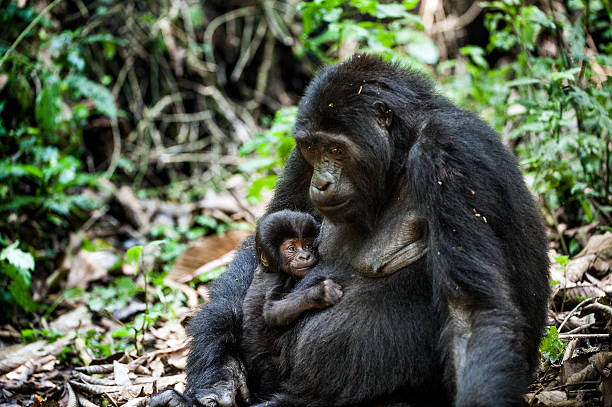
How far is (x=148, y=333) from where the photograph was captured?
257 inches

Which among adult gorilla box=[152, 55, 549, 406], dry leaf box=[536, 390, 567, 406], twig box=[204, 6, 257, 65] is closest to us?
adult gorilla box=[152, 55, 549, 406]

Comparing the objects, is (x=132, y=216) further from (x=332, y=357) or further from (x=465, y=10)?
(x=465, y=10)

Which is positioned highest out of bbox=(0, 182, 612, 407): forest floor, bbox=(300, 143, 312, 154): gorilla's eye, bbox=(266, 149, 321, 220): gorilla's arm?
bbox=(300, 143, 312, 154): gorilla's eye

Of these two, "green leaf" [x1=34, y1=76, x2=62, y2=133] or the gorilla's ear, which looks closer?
the gorilla's ear

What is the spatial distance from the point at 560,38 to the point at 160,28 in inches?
272

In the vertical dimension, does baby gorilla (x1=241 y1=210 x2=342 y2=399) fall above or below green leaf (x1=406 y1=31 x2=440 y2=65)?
below

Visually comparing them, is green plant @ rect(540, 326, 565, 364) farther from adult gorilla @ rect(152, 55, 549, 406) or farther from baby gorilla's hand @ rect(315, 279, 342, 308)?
baby gorilla's hand @ rect(315, 279, 342, 308)

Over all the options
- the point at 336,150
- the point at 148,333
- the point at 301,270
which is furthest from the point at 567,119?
the point at 148,333

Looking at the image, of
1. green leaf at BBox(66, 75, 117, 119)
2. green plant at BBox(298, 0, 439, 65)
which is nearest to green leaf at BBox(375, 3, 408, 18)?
green plant at BBox(298, 0, 439, 65)

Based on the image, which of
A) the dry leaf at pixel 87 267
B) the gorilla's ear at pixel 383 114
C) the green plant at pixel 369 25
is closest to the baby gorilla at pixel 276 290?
Result: the gorilla's ear at pixel 383 114

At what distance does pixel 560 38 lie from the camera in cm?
668

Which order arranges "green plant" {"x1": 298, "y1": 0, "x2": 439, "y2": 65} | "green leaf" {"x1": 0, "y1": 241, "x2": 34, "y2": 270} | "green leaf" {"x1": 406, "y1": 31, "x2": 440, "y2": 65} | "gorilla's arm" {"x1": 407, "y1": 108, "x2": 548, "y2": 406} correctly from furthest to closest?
"green leaf" {"x1": 406, "y1": 31, "x2": 440, "y2": 65}
"green plant" {"x1": 298, "y1": 0, "x2": 439, "y2": 65}
"green leaf" {"x1": 0, "y1": 241, "x2": 34, "y2": 270}
"gorilla's arm" {"x1": 407, "y1": 108, "x2": 548, "y2": 406}

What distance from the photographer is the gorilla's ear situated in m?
4.31

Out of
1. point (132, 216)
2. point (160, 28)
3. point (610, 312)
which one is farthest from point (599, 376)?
point (160, 28)
